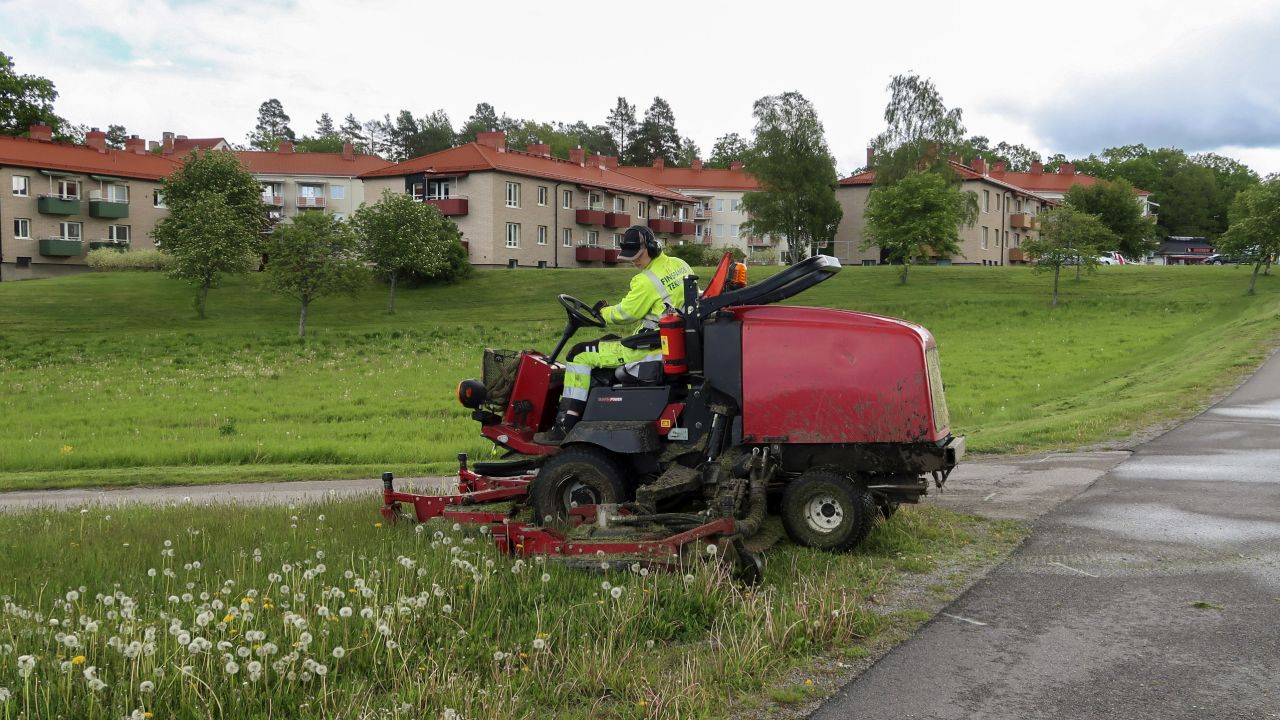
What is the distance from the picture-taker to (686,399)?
24.6 feet

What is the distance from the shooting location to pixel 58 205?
2628 inches

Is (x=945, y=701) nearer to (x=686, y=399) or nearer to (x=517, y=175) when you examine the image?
(x=686, y=399)

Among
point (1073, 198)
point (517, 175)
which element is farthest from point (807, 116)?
point (1073, 198)

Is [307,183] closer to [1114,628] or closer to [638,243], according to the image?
[638,243]

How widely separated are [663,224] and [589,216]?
1114 cm

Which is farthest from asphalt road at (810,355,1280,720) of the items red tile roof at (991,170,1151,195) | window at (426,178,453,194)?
red tile roof at (991,170,1151,195)

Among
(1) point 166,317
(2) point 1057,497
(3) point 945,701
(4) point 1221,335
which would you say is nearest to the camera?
(3) point 945,701

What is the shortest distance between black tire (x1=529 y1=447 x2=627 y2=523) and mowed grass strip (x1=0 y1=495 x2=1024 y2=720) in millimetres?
689

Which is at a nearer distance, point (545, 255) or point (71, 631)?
point (71, 631)

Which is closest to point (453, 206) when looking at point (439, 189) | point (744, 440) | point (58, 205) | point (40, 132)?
point (439, 189)

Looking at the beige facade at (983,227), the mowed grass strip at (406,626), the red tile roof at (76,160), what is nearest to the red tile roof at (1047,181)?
the beige facade at (983,227)

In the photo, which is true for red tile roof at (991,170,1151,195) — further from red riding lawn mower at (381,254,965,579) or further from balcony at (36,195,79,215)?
red riding lawn mower at (381,254,965,579)

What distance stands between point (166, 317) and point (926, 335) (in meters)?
45.5

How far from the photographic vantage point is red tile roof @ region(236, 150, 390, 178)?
290 ft
